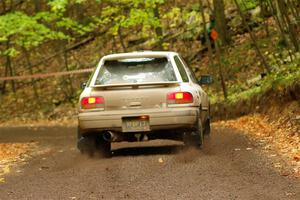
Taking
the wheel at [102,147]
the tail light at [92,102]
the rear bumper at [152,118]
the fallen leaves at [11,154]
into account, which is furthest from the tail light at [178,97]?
the fallen leaves at [11,154]

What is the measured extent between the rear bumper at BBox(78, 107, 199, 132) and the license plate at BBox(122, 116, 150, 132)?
7cm

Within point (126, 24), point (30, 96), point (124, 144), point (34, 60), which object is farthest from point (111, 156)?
point (34, 60)

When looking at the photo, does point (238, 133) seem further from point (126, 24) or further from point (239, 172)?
point (126, 24)

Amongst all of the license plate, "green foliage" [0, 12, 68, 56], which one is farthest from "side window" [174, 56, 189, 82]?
"green foliage" [0, 12, 68, 56]

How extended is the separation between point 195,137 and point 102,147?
1.73m

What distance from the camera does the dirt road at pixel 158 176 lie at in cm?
747

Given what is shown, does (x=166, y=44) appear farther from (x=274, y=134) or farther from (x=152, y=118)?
(x=152, y=118)

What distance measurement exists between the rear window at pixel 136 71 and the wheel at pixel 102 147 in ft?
3.79

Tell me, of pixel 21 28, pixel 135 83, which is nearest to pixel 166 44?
pixel 21 28

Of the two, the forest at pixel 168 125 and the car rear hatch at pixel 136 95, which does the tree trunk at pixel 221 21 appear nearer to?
the forest at pixel 168 125

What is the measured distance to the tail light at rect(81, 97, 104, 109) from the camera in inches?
415

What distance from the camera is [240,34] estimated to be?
94.9ft

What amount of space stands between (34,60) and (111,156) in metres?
26.4

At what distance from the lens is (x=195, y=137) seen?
10805 millimetres
